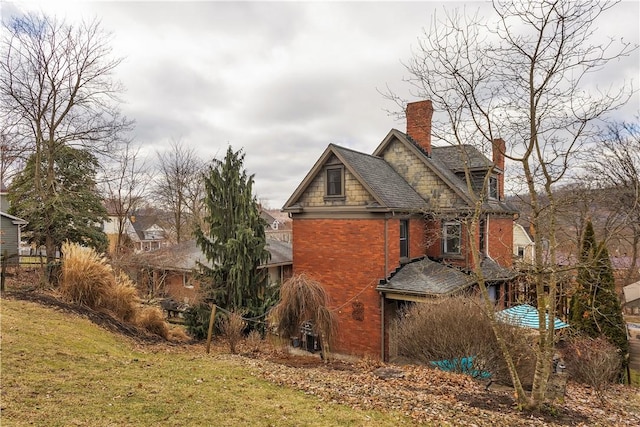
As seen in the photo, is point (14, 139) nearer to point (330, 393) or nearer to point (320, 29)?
point (320, 29)

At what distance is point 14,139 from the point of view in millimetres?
17531

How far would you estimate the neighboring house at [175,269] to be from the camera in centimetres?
2145

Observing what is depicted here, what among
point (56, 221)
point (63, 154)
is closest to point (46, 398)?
point (56, 221)

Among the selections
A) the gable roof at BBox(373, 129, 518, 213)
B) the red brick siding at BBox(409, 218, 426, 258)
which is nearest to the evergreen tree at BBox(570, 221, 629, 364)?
the gable roof at BBox(373, 129, 518, 213)

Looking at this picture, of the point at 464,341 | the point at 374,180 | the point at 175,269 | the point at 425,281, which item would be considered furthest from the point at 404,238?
the point at 175,269

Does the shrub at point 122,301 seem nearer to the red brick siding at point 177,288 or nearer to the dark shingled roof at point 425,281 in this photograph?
the dark shingled roof at point 425,281

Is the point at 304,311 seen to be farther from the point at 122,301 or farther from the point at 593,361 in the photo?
the point at 593,361

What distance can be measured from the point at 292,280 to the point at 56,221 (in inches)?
634

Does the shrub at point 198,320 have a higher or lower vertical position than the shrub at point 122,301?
lower

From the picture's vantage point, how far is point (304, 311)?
11375 millimetres

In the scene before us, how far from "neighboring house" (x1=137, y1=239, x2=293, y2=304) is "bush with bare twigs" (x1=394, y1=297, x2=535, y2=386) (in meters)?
11.7

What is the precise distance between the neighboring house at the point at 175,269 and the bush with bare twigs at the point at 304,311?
9108mm

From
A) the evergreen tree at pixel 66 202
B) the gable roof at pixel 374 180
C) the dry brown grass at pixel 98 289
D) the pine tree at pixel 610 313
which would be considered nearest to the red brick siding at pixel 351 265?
the gable roof at pixel 374 180

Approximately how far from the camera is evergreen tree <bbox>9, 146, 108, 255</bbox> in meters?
19.8
